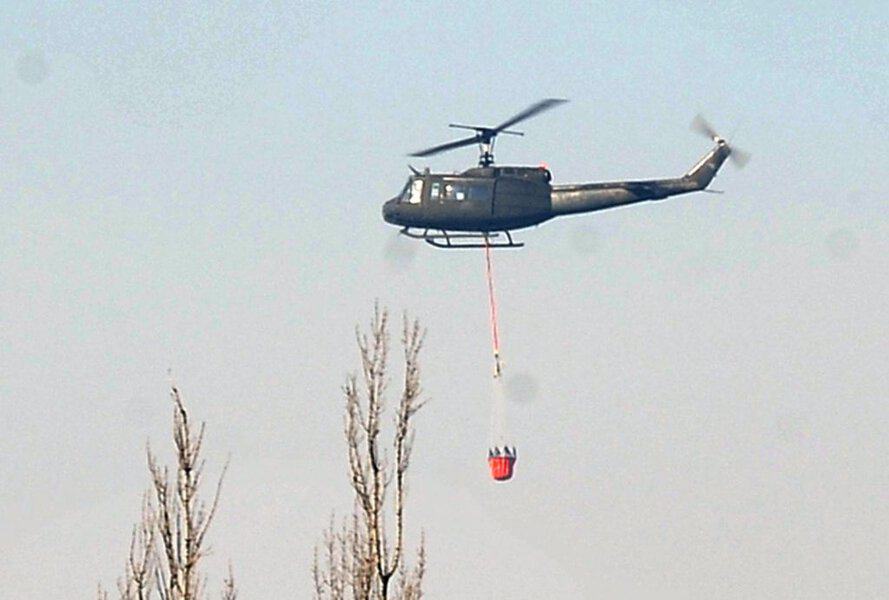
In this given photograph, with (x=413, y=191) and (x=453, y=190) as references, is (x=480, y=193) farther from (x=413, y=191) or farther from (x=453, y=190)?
(x=413, y=191)

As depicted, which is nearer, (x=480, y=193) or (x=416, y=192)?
(x=480, y=193)

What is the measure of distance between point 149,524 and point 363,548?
164 inches

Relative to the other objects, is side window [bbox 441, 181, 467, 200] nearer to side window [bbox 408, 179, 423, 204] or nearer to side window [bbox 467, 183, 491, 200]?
side window [bbox 467, 183, 491, 200]

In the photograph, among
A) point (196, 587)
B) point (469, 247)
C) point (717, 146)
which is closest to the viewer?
point (196, 587)

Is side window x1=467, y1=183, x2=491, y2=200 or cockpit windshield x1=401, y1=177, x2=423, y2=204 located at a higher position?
cockpit windshield x1=401, y1=177, x2=423, y2=204

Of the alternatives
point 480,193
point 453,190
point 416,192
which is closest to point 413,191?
point 416,192

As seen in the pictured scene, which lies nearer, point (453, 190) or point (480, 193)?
point (480, 193)

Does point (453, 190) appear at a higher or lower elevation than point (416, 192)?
lower

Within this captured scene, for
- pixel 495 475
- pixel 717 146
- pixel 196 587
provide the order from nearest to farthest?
1. pixel 196 587
2. pixel 495 475
3. pixel 717 146

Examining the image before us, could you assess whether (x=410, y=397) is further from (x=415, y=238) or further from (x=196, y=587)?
(x=415, y=238)

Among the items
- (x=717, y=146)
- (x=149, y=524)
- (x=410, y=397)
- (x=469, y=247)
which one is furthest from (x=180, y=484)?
(x=717, y=146)

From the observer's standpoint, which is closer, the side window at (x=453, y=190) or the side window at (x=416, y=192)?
the side window at (x=453, y=190)

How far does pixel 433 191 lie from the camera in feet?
202

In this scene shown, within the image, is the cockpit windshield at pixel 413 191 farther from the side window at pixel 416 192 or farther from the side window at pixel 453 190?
the side window at pixel 453 190
